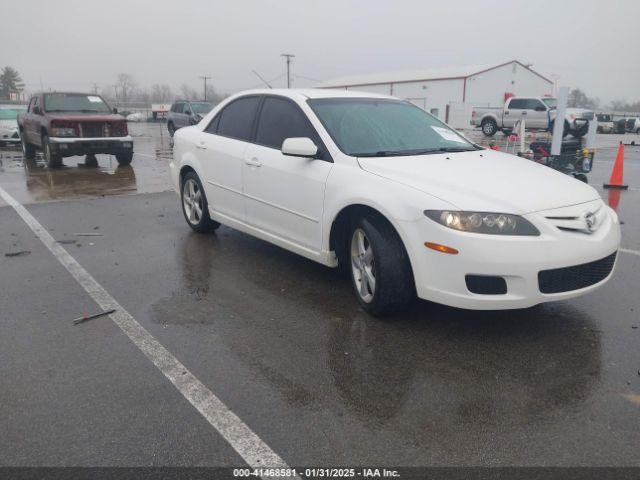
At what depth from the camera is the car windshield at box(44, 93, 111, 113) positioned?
43.7 feet

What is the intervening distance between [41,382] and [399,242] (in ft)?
7.95

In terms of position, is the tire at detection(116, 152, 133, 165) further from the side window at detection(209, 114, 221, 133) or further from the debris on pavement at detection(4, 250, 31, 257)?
the side window at detection(209, 114, 221, 133)

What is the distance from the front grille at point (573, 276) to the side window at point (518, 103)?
28.2 meters

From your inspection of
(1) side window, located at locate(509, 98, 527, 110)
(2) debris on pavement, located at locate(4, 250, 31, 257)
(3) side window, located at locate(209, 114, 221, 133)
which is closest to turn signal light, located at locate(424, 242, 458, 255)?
(3) side window, located at locate(209, 114, 221, 133)

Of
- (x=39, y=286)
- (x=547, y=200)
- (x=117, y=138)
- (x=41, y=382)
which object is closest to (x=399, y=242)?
(x=547, y=200)

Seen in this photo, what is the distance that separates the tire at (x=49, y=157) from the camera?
1284 centimetres

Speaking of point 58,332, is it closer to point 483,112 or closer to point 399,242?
point 399,242

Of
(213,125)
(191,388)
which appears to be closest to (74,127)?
(213,125)

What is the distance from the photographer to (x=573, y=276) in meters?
3.60

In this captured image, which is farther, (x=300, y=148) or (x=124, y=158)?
(x=124, y=158)

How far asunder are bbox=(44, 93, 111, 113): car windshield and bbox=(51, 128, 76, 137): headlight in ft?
3.17

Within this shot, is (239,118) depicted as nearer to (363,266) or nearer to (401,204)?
(363,266)

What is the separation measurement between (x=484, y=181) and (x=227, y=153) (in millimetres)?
2745

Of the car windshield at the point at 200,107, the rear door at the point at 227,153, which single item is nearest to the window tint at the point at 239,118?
the rear door at the point at 227,153
